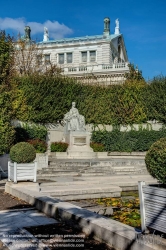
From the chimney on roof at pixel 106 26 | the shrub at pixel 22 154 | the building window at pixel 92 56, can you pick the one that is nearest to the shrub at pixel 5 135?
the shrub at pixel 22 154

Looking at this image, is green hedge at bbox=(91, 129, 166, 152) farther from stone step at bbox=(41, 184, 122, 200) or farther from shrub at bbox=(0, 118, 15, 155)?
stone step at bbox=(41, 184, 122, 200)

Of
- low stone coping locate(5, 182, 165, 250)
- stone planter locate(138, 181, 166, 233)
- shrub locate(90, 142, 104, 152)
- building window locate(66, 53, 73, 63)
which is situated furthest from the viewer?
building window locate(66, 53, 73, 63)

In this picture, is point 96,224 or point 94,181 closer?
point 96,224

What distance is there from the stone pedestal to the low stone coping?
43.3 feet

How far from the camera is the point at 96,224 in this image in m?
4.64

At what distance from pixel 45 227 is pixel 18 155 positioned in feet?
15.2

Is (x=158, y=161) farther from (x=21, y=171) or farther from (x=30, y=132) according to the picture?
(x=30, y=132)

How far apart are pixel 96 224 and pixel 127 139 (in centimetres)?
1915

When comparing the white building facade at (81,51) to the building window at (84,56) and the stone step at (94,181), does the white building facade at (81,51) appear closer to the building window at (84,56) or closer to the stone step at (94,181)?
the building window at (84,56)

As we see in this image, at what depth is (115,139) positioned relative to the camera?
77.2ft

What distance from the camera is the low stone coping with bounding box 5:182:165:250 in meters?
3.84

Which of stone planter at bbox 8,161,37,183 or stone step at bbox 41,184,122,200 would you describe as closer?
stone step at bbox 41,184,122,200

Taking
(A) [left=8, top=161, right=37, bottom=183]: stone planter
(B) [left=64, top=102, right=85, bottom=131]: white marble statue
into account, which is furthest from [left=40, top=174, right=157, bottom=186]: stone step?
(B) [left=64, top=102, right=85, bottom=131]: white marble statue

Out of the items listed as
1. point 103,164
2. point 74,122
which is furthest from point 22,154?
point 74,122
